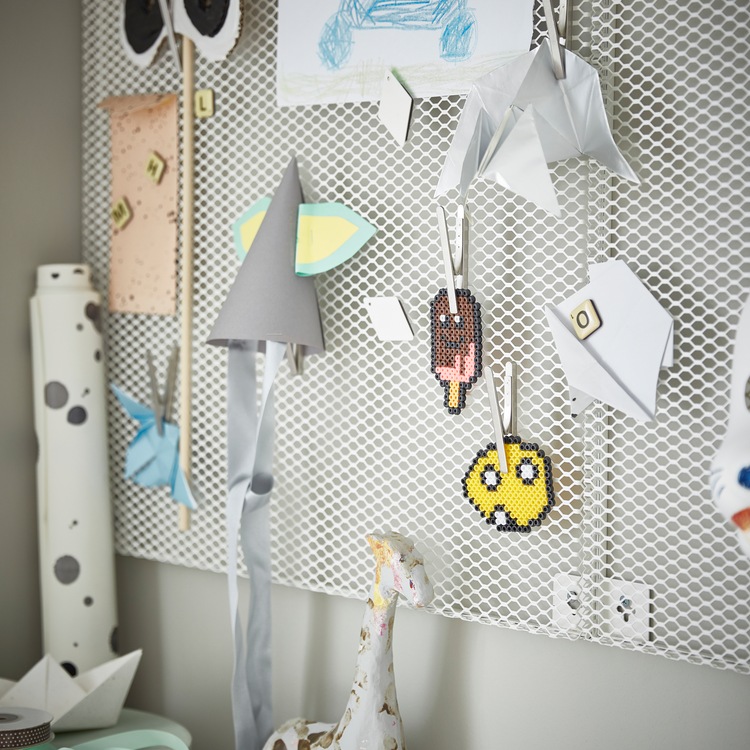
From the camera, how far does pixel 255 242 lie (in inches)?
47.0

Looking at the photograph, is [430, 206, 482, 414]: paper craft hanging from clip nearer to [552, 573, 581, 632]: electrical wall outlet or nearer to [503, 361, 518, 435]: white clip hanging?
[503, 361, 518, 435]: white clip hanging

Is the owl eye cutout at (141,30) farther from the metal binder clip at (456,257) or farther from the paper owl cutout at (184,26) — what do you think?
the metal binder clip at (456,257)

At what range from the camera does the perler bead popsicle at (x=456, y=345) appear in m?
1.14

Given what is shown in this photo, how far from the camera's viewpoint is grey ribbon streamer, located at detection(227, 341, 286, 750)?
49.5 inches

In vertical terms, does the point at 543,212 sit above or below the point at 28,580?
above

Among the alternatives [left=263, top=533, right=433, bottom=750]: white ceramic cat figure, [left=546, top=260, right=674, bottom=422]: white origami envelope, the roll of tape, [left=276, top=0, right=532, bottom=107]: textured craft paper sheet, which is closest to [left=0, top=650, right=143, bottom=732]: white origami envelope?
the roll of tape

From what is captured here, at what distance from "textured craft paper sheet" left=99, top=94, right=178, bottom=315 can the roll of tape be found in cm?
61

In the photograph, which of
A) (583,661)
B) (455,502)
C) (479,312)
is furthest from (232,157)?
(583,661)

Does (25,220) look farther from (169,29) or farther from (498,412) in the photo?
(498,412)

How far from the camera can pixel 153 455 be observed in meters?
1.40

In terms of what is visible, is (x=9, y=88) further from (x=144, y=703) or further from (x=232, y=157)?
(x=144, y=703)

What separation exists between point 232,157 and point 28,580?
2.51 feet

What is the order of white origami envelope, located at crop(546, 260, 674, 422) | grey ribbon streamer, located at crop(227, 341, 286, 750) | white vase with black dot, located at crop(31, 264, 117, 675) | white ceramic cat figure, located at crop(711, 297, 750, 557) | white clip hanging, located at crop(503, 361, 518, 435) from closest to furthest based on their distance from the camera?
white ceramic cat figure, located at crop(711, 297, 750, 557) → white origami envelope, located at crop(546, 260, 674, 422) → white clip hanging, located at crop(503, 361, 518, 435) → grey ribbon streamer, located at crop(227, 341, 286, 750) → white vase with black dot, located at crop(31, 264, 117, 675)

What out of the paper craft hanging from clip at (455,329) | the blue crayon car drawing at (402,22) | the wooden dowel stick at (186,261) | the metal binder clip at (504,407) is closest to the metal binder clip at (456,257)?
the paper craft hanging from clip at (455,329)
